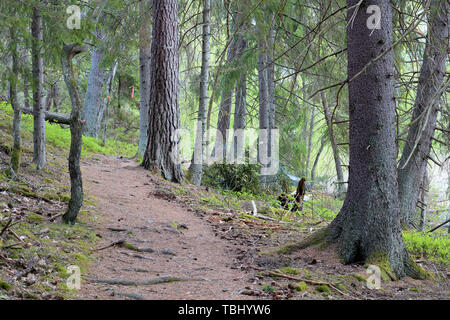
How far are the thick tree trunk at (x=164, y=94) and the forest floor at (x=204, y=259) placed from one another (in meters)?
1.69

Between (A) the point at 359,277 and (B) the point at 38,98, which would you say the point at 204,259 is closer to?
(A) the point at 359,277

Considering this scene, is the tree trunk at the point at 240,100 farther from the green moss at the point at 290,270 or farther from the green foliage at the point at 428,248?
the green moss at the point at 290,270

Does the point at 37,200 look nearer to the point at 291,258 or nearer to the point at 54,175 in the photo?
the point at 54,175

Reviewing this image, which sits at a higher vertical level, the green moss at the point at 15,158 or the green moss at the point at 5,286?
the green moss at the point at 15,158

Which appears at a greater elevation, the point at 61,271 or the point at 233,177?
the point at 233,177

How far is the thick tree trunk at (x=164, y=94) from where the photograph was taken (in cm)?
1016

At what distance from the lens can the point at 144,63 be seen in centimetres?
1324

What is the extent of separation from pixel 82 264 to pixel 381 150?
3.65 m

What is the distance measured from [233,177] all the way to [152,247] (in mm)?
6921

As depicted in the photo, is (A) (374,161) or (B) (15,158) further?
(B) (15,158)

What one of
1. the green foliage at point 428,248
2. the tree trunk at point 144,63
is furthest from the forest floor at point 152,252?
the tree trunk at point 144,63

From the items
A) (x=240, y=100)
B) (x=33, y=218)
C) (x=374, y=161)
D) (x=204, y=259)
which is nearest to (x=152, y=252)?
(x=204, y=259)

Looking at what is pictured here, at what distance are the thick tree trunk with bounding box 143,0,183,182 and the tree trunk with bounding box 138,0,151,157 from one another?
5.40 feet

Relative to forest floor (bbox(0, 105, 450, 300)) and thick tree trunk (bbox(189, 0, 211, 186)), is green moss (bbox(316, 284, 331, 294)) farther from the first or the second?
thick tree trunk (bbox(189, 0, 211, 186))
